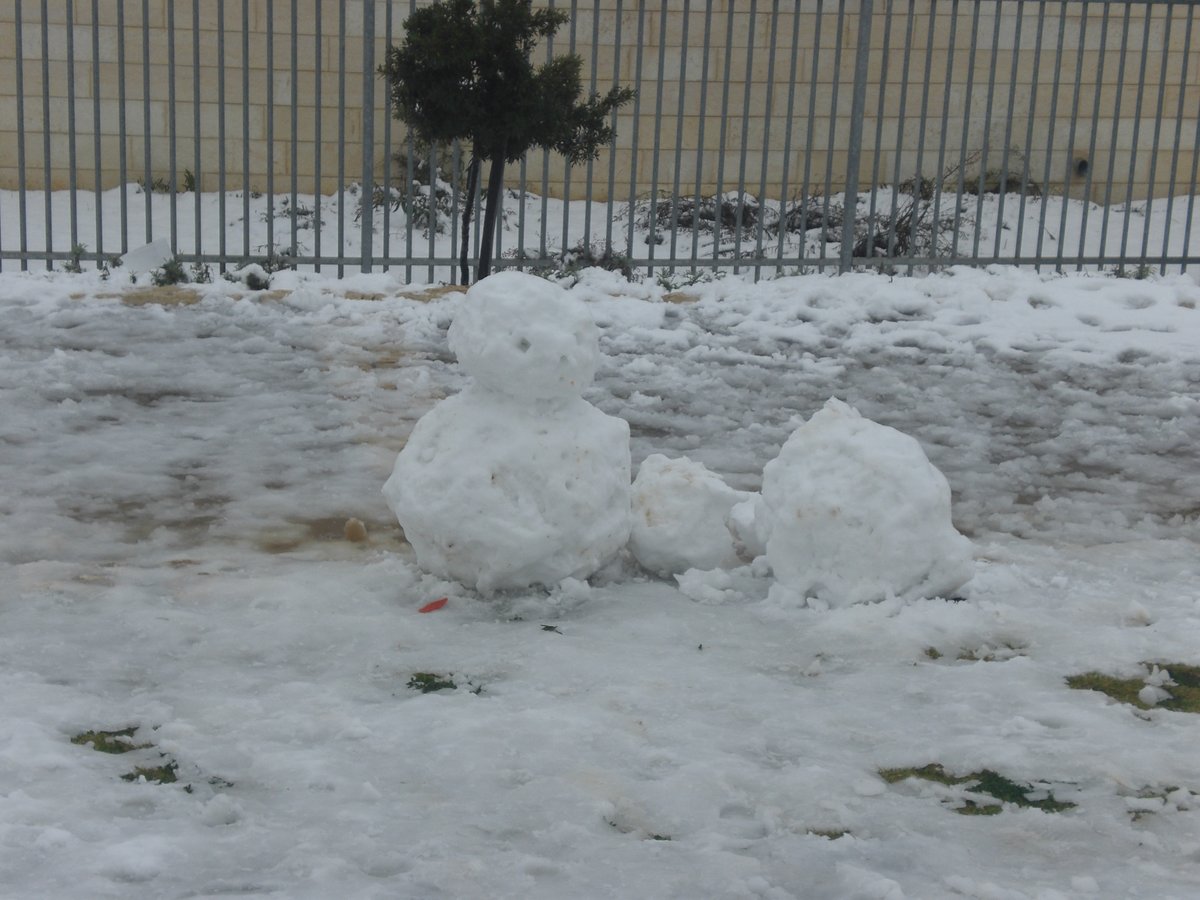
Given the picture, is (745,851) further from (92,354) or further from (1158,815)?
(92,354)

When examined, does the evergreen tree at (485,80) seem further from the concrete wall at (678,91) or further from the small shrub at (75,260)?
the concrete wall at (678,91)

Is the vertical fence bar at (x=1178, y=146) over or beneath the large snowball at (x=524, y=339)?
over

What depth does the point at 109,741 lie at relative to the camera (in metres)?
2.45

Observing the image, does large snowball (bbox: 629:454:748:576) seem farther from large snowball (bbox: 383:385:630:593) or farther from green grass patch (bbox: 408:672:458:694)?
green grass patch (bbox: 408:672:458:694)

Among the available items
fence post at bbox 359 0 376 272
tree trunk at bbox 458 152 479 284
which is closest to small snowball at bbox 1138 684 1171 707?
tree trunk at bbox 458 152 479 284

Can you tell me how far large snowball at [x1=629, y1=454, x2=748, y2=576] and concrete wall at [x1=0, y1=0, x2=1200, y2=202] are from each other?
7278mm

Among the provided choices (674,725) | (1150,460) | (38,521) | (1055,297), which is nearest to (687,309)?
(1055,297)

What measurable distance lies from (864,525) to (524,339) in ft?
3.15

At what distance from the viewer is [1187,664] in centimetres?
300

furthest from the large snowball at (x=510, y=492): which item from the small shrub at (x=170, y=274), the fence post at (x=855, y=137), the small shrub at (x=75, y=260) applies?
the fence post at (x=855, y=137)

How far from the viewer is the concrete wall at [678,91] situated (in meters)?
10.9

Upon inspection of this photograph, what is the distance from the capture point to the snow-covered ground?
209cm

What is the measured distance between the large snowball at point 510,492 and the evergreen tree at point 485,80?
417 centimetres

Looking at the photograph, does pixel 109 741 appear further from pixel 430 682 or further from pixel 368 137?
pixel 368 137
